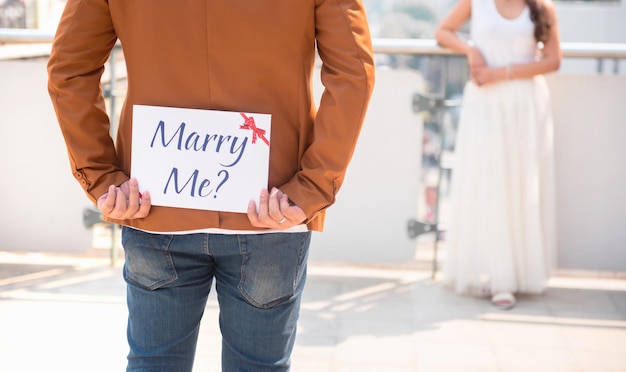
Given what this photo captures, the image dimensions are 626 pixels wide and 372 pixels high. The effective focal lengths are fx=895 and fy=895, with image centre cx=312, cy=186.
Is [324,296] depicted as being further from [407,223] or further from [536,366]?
[536,366]

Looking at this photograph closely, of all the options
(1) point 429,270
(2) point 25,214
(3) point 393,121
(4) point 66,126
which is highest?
(4) point 66,126

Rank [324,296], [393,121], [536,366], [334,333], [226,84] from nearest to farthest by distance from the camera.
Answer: [226,84], [536,366], [334,333], [324,296], [393,121]

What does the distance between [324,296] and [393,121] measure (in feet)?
3.35

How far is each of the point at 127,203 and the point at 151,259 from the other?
0.43ft

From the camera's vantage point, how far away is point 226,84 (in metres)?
1.83

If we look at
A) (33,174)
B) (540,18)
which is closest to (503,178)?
(540,18)

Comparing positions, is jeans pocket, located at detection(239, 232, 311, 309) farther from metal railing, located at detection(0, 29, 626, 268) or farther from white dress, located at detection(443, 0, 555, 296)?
metal railing, located at detection(0, 29, 626, 268)

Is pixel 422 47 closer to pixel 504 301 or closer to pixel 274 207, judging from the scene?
pixel 504 301

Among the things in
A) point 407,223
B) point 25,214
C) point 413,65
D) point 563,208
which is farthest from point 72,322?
point 563,208

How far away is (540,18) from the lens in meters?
4.36

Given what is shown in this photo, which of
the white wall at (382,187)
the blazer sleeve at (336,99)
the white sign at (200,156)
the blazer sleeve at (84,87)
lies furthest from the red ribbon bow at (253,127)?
the white wall at (382,187)

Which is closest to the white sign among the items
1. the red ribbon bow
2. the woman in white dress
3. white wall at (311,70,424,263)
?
the red ribbon bow

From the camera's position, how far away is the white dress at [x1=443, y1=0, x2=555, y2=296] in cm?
448

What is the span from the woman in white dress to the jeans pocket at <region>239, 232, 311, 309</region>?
272 centimetres
